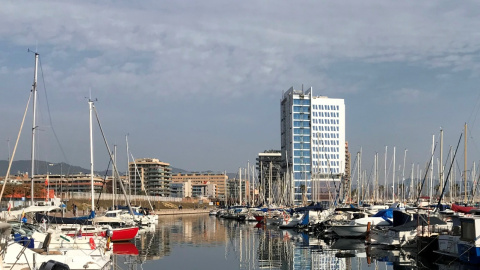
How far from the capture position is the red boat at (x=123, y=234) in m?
49.5

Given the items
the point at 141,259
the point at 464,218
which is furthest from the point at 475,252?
the point at 141,259

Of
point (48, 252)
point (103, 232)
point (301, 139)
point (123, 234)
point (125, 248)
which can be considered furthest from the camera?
point (301, 139)

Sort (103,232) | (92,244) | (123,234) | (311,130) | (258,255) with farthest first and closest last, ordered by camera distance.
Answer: (311,130)
(123,234)
(258,255)
(103,232)
(92,244)

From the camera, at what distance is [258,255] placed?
4366 cm

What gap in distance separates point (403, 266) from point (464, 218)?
4776 mm

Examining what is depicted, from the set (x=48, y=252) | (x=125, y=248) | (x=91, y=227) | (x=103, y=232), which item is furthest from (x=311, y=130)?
(x=48, y=252)

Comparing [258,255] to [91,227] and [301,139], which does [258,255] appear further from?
[301,139]

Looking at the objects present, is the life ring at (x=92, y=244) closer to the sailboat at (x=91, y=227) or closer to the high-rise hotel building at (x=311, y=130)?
the sailboat at (x=91, y=227)

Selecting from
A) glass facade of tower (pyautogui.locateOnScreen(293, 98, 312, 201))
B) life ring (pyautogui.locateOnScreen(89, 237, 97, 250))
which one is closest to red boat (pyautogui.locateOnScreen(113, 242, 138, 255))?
life ring (pyautogui.locateOnScreen(89, 237, 97, 250))

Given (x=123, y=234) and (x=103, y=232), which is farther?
(x=123, y=234)

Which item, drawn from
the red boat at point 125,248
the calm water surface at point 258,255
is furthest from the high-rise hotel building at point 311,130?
the red boat at point 125,248

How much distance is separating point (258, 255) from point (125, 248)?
34.9ft

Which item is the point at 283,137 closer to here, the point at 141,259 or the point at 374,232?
the point at 374,232

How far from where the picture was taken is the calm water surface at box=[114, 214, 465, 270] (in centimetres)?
3741
